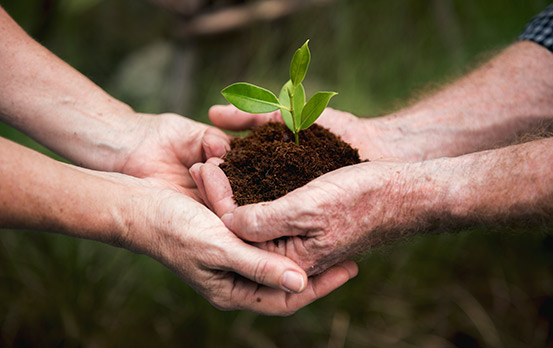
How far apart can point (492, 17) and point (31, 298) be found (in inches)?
109

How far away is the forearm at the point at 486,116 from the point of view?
1.39 meters

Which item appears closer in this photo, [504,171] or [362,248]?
[504,171]

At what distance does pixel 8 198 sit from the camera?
2.72 feet

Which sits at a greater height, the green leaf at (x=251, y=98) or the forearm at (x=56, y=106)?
the green leaf at (x=251, y=98)

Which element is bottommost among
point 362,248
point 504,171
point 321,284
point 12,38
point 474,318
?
point 474,318

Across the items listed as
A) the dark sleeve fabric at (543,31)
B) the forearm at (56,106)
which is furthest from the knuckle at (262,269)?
the dark sleeve fabric at (543,31)

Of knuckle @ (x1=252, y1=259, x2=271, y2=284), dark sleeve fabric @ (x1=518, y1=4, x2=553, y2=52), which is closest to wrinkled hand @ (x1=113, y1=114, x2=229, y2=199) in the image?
knuckle @ (x1=252, y1=259, x2=271, y2=284)

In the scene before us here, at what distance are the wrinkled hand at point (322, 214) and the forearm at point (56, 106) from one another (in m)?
0.38

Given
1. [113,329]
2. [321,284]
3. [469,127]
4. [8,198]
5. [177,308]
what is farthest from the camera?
[177,308]

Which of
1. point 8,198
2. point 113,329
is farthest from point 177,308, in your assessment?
point 8,198

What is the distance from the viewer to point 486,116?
1422 millimetres

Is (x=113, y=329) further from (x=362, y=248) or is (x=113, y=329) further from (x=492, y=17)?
(x=492, y=17)

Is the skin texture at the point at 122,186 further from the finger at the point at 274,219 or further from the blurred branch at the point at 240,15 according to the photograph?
the blurred branch at the point at 240,15

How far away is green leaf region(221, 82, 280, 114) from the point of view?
1039mm
